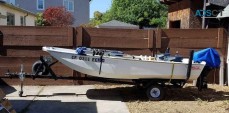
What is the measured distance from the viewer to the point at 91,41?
1096 cm

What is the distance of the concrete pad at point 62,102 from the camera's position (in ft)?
26.6

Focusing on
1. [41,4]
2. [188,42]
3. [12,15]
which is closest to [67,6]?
[41,4]

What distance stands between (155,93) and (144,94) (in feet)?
2.10

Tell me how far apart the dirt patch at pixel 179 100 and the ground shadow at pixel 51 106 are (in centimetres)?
94

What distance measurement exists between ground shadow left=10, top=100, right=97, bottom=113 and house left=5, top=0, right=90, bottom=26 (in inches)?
1379

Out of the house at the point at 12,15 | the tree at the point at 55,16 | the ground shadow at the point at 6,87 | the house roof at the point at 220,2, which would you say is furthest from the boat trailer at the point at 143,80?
the tree at the point at 55,16

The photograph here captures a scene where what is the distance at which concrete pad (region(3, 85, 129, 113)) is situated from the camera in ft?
26.6

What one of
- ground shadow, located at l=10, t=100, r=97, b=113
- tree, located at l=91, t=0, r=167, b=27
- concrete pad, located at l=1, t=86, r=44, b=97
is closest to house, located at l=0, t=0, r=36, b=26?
concrete pad, located at l=1, t=86, r=44, b=97

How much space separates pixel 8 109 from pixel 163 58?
194 inches

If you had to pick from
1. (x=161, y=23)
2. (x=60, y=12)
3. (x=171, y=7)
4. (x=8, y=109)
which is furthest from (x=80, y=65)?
(x=161, y=23)

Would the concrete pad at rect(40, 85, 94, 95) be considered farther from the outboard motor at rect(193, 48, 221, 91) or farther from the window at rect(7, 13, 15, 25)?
the window at rect(7, 13, 15, 25)

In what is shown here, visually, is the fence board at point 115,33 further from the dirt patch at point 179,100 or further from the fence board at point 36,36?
the dirt patch at point 179,100

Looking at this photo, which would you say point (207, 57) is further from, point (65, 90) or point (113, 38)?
point (65, 90)

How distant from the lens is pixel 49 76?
9.23 metres
